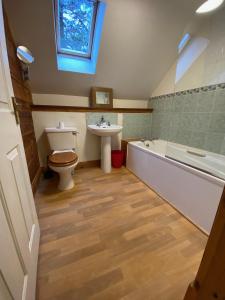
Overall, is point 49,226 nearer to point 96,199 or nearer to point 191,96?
point 96,199

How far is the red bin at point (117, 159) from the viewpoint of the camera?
248cm

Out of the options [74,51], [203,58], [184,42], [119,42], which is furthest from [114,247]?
[184,42]

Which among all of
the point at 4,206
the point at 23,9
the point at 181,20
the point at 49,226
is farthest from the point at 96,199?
the point at 181,20

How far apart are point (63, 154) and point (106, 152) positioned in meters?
0.70

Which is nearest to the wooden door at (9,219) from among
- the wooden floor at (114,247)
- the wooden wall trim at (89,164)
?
the wooden floor at (114,247)

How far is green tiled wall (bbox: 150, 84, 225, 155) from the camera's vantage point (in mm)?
1623

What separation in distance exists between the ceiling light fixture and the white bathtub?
1647mm

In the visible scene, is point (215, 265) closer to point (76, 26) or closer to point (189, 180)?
point (189, 180)

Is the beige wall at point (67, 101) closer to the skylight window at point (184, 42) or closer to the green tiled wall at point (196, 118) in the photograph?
the green tiled wall at point (196, 118)

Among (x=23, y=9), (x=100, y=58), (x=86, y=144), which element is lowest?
(x=86, y=144)

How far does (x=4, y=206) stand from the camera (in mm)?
543

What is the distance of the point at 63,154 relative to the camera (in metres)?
1.85

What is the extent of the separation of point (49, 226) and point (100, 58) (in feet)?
7.04

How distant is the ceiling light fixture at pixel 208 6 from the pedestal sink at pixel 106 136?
164cm
